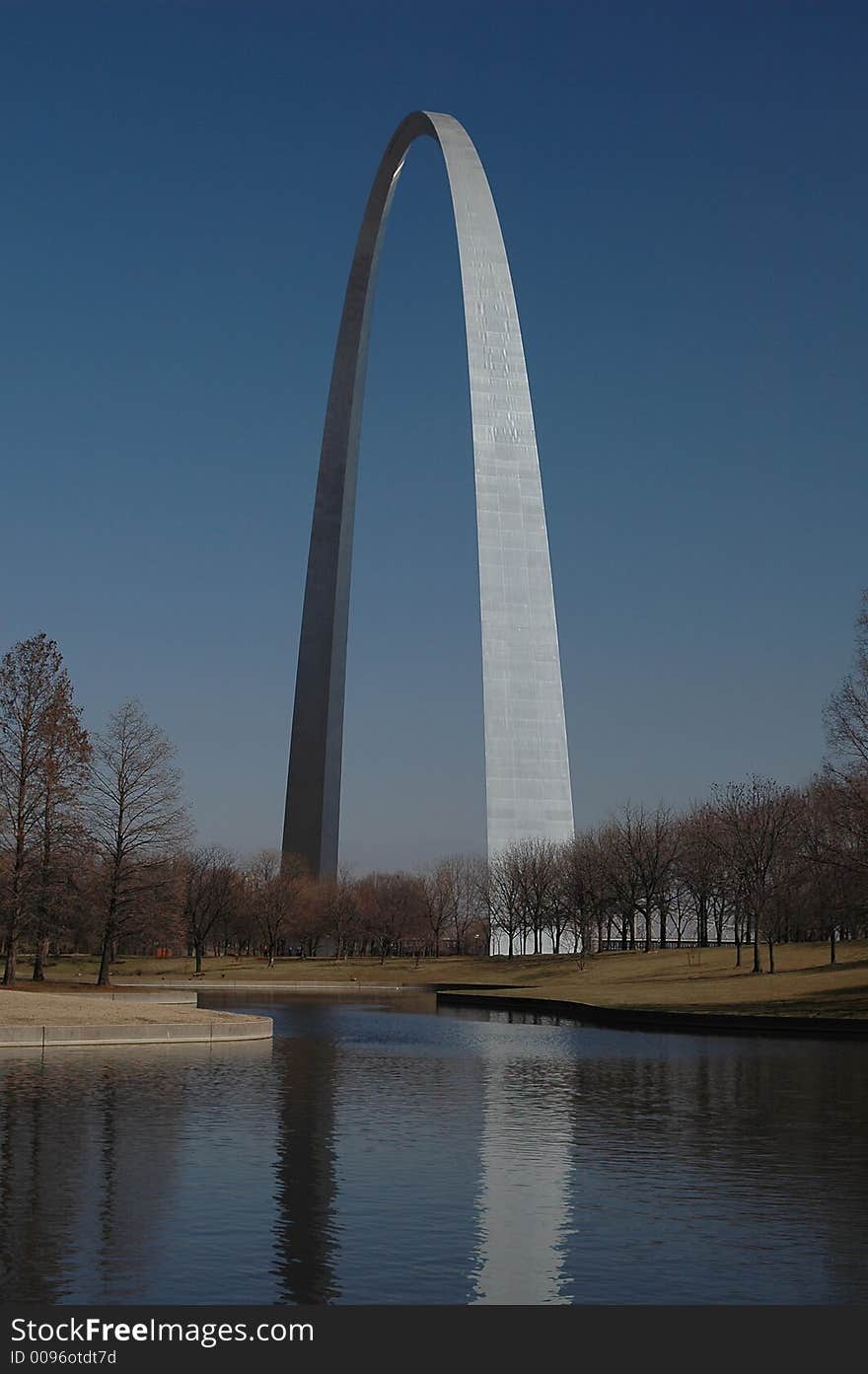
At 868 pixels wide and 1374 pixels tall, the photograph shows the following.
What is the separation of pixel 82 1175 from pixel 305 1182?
167 centimetres

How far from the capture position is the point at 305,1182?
1139 cm

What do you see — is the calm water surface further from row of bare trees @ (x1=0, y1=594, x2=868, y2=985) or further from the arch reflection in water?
row of bare trees @ (x1=0, y1=594, x2=868, y2=985)

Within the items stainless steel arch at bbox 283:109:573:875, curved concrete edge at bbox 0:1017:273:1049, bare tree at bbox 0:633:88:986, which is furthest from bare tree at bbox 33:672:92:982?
curved concrete edge at bbox 0:1017:273:1049

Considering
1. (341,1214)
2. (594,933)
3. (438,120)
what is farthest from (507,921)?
(341,1214)

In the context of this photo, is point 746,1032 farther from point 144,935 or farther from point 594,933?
point 594,933

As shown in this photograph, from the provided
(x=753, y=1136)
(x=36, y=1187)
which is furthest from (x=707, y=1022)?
(x=36, y=1187)

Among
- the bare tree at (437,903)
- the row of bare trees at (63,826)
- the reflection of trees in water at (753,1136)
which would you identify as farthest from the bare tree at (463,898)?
the reflection of trees in water at (753,1136)

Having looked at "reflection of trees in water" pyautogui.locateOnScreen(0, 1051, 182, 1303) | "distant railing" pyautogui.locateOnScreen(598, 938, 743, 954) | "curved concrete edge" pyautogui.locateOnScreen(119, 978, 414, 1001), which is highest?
"distant railing" pyautogui.locateOnScreen(598, 938, 743, 954)

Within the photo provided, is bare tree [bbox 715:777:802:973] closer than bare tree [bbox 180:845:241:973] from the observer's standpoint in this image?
Yes

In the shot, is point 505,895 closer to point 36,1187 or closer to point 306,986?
point 306,986

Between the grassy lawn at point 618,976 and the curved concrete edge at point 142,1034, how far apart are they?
11.3 m

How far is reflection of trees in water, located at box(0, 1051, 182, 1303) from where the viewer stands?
27.3ft

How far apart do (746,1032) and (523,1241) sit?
2012 cm

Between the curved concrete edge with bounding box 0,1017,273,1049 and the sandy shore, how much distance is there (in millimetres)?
158
